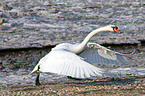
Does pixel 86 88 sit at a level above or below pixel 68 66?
below

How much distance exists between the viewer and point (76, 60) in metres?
4.01

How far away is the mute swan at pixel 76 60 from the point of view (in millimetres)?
3780

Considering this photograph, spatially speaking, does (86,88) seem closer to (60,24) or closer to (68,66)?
(68,66)

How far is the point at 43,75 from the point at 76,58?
133 cm

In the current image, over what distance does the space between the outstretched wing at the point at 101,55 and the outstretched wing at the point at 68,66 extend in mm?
923

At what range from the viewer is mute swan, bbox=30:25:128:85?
378cm

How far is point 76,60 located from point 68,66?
0.16 meters

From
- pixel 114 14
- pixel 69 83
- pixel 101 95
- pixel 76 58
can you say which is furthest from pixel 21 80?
pixel 114 14

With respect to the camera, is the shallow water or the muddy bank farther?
the muddy bank

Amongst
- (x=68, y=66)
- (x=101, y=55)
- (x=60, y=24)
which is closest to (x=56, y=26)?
(x=60, y=24)

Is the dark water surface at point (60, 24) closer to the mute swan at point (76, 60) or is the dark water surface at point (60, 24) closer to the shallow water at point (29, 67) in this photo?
the shallow water at point (29, 67)

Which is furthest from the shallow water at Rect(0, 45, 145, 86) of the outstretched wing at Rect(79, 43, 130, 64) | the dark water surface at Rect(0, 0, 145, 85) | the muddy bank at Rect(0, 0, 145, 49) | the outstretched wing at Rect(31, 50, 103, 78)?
the outstretched wing at Rect(31, 50, 103, 78)

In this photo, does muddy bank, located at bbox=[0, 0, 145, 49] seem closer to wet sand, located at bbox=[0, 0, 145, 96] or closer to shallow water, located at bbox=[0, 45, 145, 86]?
wet sand, located at bbox=[0, 0, 145, 96]

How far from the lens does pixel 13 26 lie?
659cm
